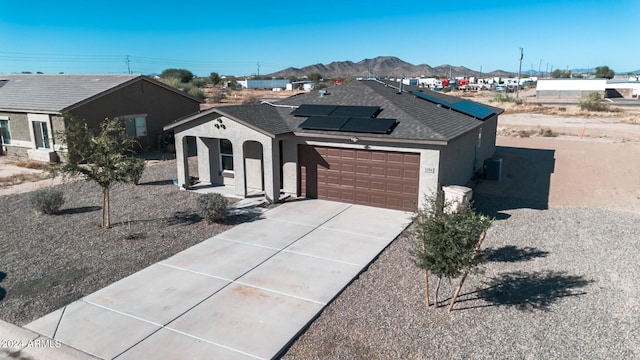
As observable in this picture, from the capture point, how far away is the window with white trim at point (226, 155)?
1823cm

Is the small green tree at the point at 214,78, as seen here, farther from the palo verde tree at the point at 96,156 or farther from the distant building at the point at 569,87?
the palo verde tree at the point at 96,156

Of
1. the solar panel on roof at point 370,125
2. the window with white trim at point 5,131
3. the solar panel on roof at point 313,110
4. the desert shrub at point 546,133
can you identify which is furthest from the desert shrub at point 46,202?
the desert shrub at point 546,133

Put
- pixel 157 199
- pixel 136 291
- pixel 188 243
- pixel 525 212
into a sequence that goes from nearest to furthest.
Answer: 1. pixel 136 291
2. pixel 188 243
3. pixel 525 212
4. pixel 157 199

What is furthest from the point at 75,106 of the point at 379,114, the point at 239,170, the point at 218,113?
the point at 379,114

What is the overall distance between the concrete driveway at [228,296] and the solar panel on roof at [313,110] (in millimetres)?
5446

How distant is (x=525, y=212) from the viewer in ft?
50.4

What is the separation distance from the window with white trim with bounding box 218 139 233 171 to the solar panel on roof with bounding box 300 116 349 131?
350cm

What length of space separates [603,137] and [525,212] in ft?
74.9

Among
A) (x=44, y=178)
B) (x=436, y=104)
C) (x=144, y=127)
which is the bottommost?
(x=44, y=178)

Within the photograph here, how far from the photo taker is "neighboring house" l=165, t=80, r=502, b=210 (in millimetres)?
14859

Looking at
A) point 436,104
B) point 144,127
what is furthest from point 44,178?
point 436,104

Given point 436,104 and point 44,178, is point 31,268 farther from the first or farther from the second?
point 436,104

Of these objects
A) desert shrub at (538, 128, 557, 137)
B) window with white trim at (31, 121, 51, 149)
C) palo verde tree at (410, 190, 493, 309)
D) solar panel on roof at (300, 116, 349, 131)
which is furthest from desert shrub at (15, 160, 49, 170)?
desert shrub at (538, 128, 557, 137)

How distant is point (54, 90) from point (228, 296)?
2310 cm
